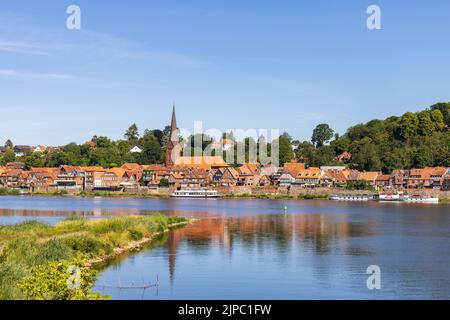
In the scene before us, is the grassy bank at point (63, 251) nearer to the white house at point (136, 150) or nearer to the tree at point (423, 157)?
the tree at point (423, 157)

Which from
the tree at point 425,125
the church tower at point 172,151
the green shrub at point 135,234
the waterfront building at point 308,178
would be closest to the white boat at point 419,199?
the waterfront building at point 308,178

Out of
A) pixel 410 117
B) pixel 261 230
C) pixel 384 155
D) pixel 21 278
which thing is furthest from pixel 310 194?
pixel 21 278

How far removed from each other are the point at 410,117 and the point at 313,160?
2061 cm

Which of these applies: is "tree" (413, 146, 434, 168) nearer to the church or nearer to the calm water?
the church

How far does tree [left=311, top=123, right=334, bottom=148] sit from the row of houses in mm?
22720

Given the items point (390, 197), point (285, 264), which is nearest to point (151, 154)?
point (390, 197)

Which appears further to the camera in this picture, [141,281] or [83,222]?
[83,222]

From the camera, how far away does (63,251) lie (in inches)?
924

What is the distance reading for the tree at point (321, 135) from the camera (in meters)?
147

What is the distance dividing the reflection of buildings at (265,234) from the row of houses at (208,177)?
179 ft

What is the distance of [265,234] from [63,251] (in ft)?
66.3

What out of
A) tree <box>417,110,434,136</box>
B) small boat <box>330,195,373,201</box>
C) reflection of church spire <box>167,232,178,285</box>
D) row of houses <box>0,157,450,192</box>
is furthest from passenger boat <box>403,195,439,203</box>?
reflection of church spire <box>167,232,178,285</box>
